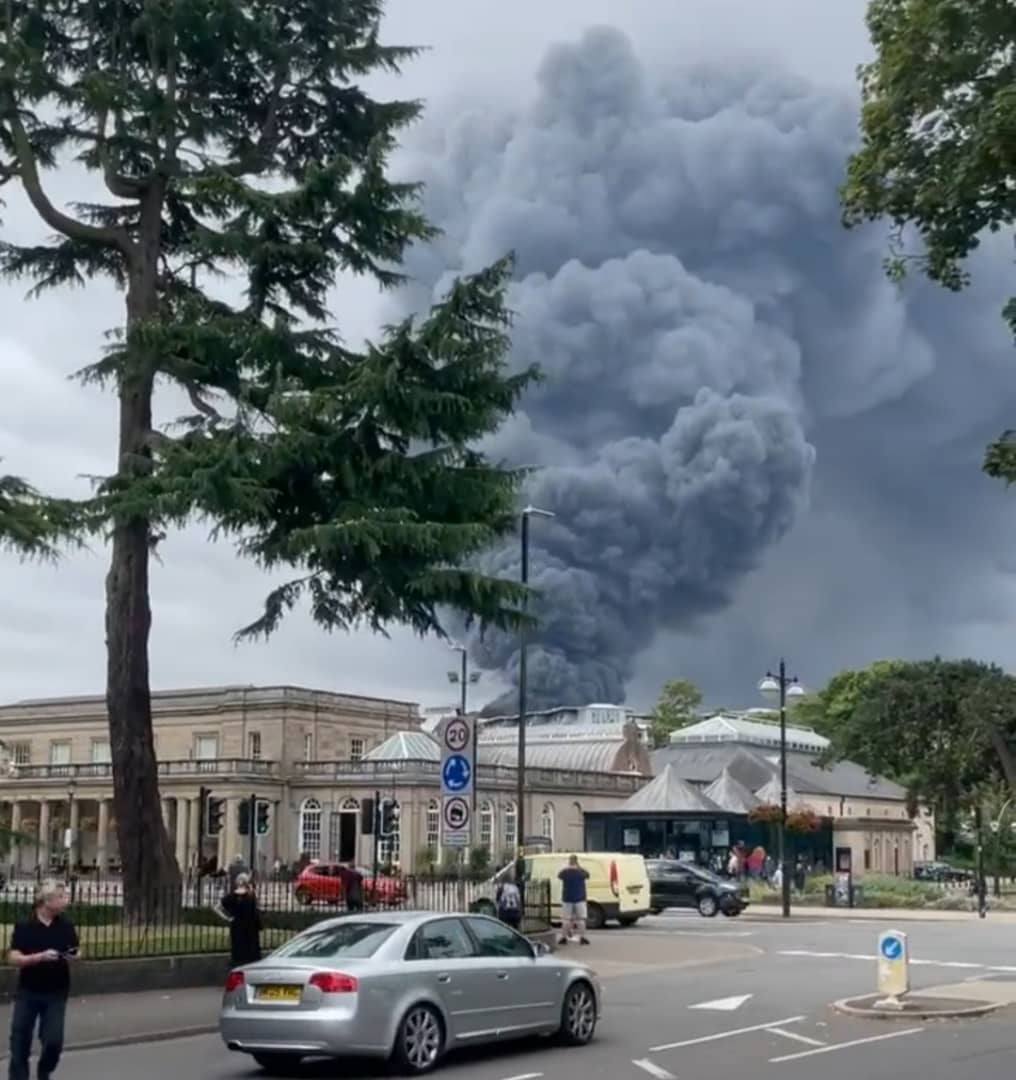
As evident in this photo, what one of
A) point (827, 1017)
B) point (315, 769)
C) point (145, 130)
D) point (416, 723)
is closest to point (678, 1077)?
point (827, 1017)

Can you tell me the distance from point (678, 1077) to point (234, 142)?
22.6m

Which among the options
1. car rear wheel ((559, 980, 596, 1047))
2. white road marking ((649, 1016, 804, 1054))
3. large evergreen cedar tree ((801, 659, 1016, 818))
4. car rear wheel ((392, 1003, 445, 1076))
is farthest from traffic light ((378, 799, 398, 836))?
car rear wheel ((392, 1003, 445, 1076))

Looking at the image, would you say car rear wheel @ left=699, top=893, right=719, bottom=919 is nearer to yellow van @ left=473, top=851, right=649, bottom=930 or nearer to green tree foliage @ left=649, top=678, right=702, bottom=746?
yellow van @ left=473, top=851, right=649, bottom=930

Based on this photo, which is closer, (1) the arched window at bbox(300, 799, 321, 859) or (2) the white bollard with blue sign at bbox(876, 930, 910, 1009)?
(2) the white bollard with blue sign at bbox(876, 930, 910, 1009)

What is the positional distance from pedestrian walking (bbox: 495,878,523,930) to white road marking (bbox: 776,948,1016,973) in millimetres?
5139

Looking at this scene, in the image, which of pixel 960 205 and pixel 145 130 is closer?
pixel 960 205

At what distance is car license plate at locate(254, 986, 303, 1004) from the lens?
47.5 ft

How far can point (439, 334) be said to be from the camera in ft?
88.5

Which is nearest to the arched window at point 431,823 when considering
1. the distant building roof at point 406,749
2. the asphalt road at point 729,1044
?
the distant building roof at point 406,749

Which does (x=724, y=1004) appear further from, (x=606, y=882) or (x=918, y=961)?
(x=606, y=882)

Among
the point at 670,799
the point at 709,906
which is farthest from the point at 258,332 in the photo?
the point at 670,799

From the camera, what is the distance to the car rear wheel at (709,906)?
48594 mm

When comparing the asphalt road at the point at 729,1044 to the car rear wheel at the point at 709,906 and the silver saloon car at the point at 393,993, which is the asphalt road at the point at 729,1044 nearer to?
the silver saloon car at the point at 393,993

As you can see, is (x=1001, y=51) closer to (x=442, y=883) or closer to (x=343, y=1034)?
(x=343, y=1034)
